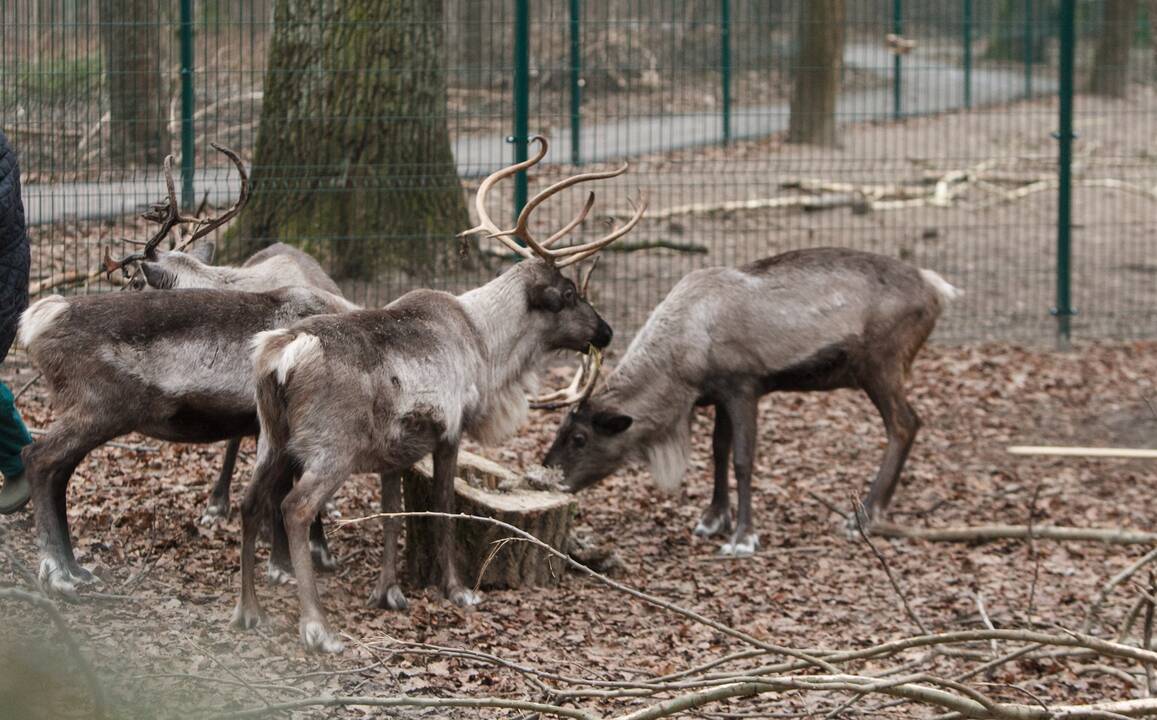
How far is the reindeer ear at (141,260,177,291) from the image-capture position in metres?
6.65

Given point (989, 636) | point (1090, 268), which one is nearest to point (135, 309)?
point (989, 636)

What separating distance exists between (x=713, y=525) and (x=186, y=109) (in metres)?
4.43

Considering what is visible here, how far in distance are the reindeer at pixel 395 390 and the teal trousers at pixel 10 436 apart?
113 centimetres

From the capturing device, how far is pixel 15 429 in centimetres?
598

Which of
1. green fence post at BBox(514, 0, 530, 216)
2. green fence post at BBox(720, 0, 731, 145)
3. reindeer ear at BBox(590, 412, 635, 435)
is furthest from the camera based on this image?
green fence post at BBox(720, 0, 731, 145)

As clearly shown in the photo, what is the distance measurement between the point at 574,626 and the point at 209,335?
1931 millimetres

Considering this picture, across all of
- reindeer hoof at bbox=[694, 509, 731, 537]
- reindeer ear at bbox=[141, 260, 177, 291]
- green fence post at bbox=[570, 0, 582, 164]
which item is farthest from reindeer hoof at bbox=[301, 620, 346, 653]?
green fence post at bbox=[570, 0, 582, 164]

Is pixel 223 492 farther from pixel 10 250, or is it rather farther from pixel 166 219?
pixel 10 250

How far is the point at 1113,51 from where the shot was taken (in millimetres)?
17391

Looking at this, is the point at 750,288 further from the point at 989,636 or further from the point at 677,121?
the point at 677,121

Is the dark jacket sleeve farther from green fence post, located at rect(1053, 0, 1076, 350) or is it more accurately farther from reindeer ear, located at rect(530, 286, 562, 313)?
green fence post, located at rect(1053, 0, 1076, 350)

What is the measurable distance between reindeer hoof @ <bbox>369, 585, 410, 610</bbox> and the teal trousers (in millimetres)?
1611

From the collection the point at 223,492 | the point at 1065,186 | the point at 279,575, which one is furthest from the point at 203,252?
the point at 1065,186

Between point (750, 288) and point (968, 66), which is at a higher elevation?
point (968, 66)
